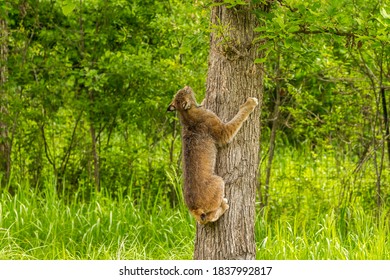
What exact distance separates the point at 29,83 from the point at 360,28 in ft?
17.4

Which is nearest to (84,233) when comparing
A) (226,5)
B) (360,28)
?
(226,5)

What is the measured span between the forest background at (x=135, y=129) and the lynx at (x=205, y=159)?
1909 millimetres

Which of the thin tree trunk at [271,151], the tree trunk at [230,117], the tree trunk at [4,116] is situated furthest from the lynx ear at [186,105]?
the tree trunk at [4,116]

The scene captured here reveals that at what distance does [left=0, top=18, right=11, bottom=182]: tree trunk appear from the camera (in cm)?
903

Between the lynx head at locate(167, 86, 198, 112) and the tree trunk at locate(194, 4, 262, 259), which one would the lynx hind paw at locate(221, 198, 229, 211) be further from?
the lynx head at locate(167, 86, 198, 112)

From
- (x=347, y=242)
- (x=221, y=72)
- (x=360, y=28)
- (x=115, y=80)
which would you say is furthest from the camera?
(x=115, y=80)

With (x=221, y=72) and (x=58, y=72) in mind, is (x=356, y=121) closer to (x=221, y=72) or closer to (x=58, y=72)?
(x=58, y=72)

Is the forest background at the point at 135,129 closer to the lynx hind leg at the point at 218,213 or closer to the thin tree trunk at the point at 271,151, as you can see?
the thin tree trunk at the point at 271,151

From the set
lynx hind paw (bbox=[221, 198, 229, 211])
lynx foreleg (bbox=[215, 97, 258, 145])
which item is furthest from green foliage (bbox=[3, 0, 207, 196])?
lynx hind paw (bbox=[221, 198, 229, 211])

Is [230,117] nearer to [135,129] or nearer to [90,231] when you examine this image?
[90,231]

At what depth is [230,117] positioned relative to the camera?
5.36m

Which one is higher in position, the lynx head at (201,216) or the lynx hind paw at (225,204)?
the lynx hind paw at (225,204)

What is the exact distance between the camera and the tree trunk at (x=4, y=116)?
356 inches

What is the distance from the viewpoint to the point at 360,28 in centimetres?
504
